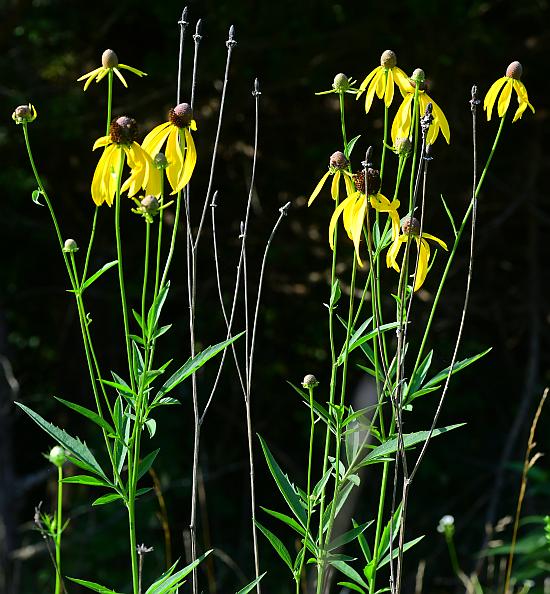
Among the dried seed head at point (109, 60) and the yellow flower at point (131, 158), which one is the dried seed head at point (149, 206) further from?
the dried seed head at point (109, 60)

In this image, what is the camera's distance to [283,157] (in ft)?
11.6

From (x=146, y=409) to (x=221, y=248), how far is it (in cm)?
239

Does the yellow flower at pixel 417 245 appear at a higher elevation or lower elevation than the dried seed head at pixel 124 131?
lower

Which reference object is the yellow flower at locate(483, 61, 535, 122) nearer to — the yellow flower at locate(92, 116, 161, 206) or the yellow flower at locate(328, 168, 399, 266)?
the yellow flower at locate(328, 168, 399, 266)

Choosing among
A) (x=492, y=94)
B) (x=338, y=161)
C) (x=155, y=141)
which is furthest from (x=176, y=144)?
(x=492, y=94)

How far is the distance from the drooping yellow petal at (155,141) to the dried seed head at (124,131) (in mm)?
31

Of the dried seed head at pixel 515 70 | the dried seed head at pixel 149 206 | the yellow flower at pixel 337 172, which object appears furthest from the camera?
the dried seed head at pixel 515 70

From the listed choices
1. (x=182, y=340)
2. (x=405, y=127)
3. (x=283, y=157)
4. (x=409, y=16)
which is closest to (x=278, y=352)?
(x=182, y=340)

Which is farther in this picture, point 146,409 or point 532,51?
point 532,51

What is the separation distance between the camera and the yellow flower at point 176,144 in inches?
42.8

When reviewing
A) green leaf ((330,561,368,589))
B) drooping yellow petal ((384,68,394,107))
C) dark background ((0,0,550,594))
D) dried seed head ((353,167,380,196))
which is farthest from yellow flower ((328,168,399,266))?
dark background ((0,0,550,594))

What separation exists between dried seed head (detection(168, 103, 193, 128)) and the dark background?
6.59 feet

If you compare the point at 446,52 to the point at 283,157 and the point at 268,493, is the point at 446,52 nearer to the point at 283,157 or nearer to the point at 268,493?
the point at 283,157

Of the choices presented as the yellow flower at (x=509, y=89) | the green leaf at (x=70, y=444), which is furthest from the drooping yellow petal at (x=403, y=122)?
the green leaf at (x=70, y=444)
